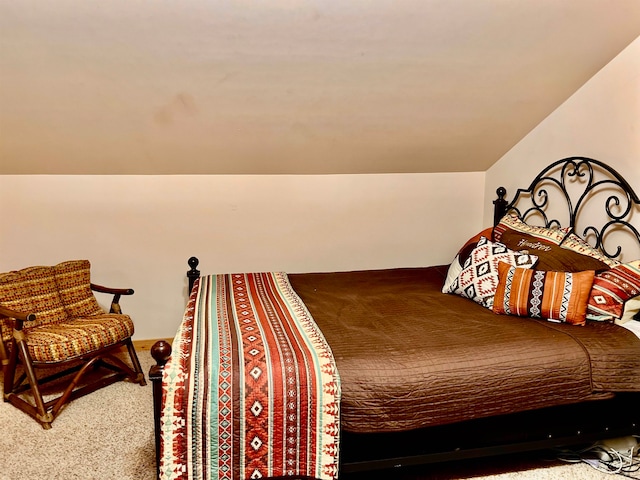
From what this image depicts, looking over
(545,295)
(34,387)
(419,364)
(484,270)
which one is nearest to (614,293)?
(545,295)

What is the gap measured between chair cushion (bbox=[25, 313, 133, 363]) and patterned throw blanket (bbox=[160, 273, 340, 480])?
1038 millimetres

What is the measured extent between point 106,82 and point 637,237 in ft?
9.43

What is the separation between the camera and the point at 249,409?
67.8 inches

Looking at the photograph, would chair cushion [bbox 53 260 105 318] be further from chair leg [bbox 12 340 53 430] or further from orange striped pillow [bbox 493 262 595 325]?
orange striped pillow [bbox 493 262 595 325]

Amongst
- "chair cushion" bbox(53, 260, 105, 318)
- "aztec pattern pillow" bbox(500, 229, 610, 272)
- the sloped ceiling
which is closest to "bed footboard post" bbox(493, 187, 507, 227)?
the sloped ceiling

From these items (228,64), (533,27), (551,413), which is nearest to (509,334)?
(551,413)

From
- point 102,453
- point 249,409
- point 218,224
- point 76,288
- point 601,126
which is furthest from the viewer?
point 218,224

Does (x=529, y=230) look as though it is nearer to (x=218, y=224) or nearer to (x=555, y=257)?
(x=555, y=257)

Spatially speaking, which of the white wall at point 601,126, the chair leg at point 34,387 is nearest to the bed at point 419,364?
the white wall at point 601,126

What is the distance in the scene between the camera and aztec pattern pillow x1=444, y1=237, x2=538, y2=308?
2668 mm

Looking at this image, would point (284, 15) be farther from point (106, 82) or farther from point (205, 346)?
point (205, 346)

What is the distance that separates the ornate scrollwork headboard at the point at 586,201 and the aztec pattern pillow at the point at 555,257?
11.0 inches

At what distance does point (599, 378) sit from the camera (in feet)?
→ 6.82

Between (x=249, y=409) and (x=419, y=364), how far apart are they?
0.67 meters
